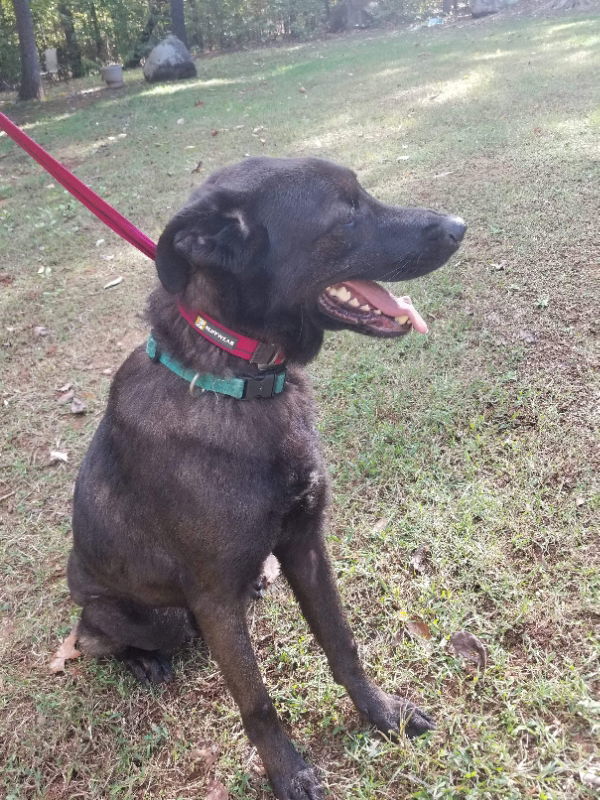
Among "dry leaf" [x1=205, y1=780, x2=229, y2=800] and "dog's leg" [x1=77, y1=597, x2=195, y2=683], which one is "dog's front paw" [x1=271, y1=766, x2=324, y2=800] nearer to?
"dry leaf" [x1=205, y1=780, x2=229, y2=800]

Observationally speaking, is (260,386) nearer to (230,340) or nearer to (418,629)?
(230,340)

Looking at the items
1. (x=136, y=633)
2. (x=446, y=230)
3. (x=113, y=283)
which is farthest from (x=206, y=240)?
(x=113, y=283)

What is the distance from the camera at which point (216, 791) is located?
2141 millimetres

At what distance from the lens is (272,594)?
273cm

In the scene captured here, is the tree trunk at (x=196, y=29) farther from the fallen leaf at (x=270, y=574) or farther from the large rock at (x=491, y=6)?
the fallen leaf at (x=270, y=574)

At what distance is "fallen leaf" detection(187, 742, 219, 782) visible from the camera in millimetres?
2197

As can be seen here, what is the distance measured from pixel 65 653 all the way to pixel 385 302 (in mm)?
1976

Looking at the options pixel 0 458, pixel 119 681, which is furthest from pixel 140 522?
pixel 0 458

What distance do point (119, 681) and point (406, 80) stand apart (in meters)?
11.1

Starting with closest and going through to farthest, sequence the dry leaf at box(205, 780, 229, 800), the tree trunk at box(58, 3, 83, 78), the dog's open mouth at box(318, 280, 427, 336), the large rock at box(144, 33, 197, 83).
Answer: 1. the dog's open mouth at box(318, 280, 427, 336)
2. the dry leaf at box(205, 780, 229, 800)
3. the large rock at box(144, 33, 197, 83)
4. the tree trunk at box(58, 3, 83, 78)

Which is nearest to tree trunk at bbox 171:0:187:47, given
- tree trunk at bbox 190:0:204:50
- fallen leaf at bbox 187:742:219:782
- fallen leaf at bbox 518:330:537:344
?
tree trunk at bbox 190:0:204:50

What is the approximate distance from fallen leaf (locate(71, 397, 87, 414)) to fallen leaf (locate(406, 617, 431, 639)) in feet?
8.30

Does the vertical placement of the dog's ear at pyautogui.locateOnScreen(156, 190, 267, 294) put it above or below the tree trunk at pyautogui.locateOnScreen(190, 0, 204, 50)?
below

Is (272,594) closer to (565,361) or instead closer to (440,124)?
(565,361)
